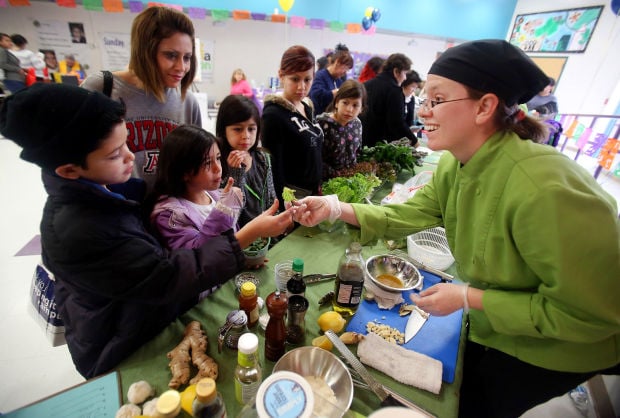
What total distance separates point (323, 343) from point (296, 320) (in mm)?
122

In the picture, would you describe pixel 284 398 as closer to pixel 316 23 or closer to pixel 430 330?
pixel 430 330

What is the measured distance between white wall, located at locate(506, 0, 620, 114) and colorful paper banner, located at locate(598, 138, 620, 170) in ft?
7.40

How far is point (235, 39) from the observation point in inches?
287

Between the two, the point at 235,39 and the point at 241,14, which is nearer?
the point at 241,14

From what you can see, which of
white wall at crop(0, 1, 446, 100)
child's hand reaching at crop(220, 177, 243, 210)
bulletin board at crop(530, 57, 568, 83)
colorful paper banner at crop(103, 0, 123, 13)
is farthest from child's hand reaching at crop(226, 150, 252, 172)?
bulletin board at crop(530, 57, 568, 83)

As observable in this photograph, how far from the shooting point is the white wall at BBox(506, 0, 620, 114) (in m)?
6.79

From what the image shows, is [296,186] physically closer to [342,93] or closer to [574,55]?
[342,93]

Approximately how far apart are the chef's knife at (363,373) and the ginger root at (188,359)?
0.40 metres

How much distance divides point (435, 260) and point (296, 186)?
1.28 metres

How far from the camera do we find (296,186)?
2.42m

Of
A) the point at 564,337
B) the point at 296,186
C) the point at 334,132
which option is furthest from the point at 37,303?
the point at 334,132

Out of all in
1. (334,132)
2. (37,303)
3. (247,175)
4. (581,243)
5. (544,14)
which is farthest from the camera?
(544,14)

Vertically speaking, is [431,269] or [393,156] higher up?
[393,156]

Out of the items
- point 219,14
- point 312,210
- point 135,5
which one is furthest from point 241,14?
point 312,210
